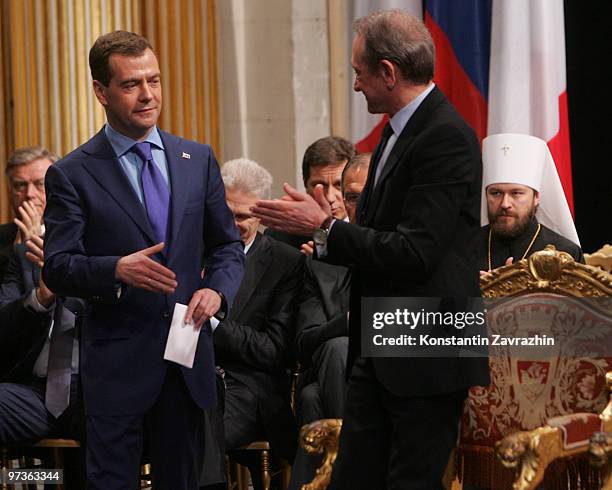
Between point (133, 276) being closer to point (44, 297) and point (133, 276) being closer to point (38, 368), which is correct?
point (44, 297)

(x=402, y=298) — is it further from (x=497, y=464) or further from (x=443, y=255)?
(x=497, y=464)

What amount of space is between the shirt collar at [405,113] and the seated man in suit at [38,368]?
1861 millimetres

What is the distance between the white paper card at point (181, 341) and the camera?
133 inches

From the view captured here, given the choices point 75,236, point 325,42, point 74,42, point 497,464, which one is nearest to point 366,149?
point 325,42

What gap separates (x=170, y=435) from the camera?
3.43 meters

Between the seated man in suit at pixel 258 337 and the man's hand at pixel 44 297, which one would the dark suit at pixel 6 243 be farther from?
the seated man in suit at pixel 258 337

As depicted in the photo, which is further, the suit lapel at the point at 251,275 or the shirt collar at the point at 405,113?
the suit lapel at the point at 251,275

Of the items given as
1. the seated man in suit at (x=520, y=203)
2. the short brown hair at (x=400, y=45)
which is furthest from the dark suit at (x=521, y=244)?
the short brown hair at (x=400, y=45)

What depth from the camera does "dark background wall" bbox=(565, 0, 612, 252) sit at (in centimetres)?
617

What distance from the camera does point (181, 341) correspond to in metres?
3.40

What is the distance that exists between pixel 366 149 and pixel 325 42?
2.67ft

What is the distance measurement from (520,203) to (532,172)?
0.52 ft

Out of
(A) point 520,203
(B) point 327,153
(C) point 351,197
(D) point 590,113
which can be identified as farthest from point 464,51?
(C) point 351,197

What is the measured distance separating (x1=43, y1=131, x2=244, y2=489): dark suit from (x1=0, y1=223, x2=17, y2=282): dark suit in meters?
1.71
